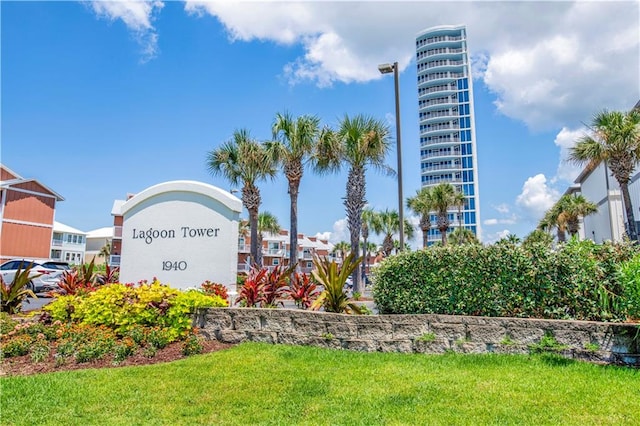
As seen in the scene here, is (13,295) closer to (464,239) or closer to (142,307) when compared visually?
(142,307)

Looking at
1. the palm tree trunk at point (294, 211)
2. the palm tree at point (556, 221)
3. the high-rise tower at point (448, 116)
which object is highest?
the high-rise tower at point (448, 116)

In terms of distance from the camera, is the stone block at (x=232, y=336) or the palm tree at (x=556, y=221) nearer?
the stone block at (x=232, y=336)

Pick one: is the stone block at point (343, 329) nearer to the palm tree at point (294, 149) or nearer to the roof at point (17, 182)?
A: the palm tree at point (294, 149)

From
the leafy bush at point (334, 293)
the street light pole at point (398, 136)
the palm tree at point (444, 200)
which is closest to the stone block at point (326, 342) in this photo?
the leafy bush at point (334, 293)

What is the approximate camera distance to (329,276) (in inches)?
301

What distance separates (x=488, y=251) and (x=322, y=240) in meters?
91.3

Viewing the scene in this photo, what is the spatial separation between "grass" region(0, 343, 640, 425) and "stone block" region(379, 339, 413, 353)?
0.28 metres

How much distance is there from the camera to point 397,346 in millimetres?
6379

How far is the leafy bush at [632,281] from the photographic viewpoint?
5.22 m

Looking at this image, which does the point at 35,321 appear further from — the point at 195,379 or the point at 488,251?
the point at 488,251

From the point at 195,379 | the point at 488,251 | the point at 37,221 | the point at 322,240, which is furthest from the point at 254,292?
the point at 322,240

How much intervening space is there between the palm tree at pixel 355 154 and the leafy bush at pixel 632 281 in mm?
12269

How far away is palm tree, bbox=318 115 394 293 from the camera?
1847 centimetres

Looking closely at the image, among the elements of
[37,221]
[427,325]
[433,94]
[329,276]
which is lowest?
[427,325]
